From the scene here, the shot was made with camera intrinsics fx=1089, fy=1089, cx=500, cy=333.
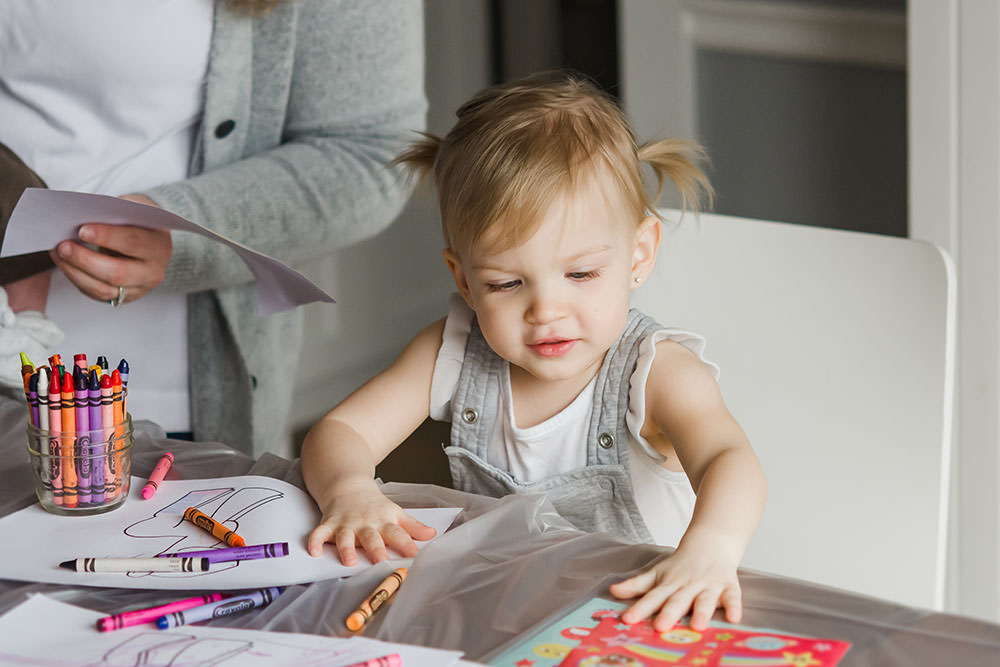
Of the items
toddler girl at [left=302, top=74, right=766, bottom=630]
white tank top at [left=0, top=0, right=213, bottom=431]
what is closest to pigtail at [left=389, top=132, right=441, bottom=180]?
toddler girl at [left=302, top=74, right=766, bottom=630]

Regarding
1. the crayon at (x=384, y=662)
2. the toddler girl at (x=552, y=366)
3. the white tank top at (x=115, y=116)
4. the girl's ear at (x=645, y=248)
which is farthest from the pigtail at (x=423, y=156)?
the crayon at (x=384, y=662)

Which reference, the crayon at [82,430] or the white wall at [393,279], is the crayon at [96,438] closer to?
the crayon at [82,430]

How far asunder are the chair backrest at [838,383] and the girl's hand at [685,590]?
0.37 m

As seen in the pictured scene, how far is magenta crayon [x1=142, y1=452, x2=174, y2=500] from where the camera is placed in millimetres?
846

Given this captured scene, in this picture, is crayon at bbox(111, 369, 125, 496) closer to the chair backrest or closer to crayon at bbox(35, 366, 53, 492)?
crayon at bbox(35, 366, 53, 492)

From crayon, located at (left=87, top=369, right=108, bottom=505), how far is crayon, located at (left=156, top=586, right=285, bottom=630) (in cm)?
18

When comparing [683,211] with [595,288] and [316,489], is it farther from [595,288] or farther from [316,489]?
[316,489]

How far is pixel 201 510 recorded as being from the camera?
812 mm

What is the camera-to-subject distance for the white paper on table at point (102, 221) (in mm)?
894

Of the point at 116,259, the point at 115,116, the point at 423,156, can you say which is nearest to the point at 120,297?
the point at 116,259

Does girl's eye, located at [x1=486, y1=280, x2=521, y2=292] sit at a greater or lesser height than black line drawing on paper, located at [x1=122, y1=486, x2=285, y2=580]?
greater

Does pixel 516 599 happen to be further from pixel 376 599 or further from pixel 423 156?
pixel 423 156

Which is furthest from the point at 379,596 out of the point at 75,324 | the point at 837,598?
the point at 75,324

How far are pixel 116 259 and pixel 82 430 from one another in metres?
0.30
